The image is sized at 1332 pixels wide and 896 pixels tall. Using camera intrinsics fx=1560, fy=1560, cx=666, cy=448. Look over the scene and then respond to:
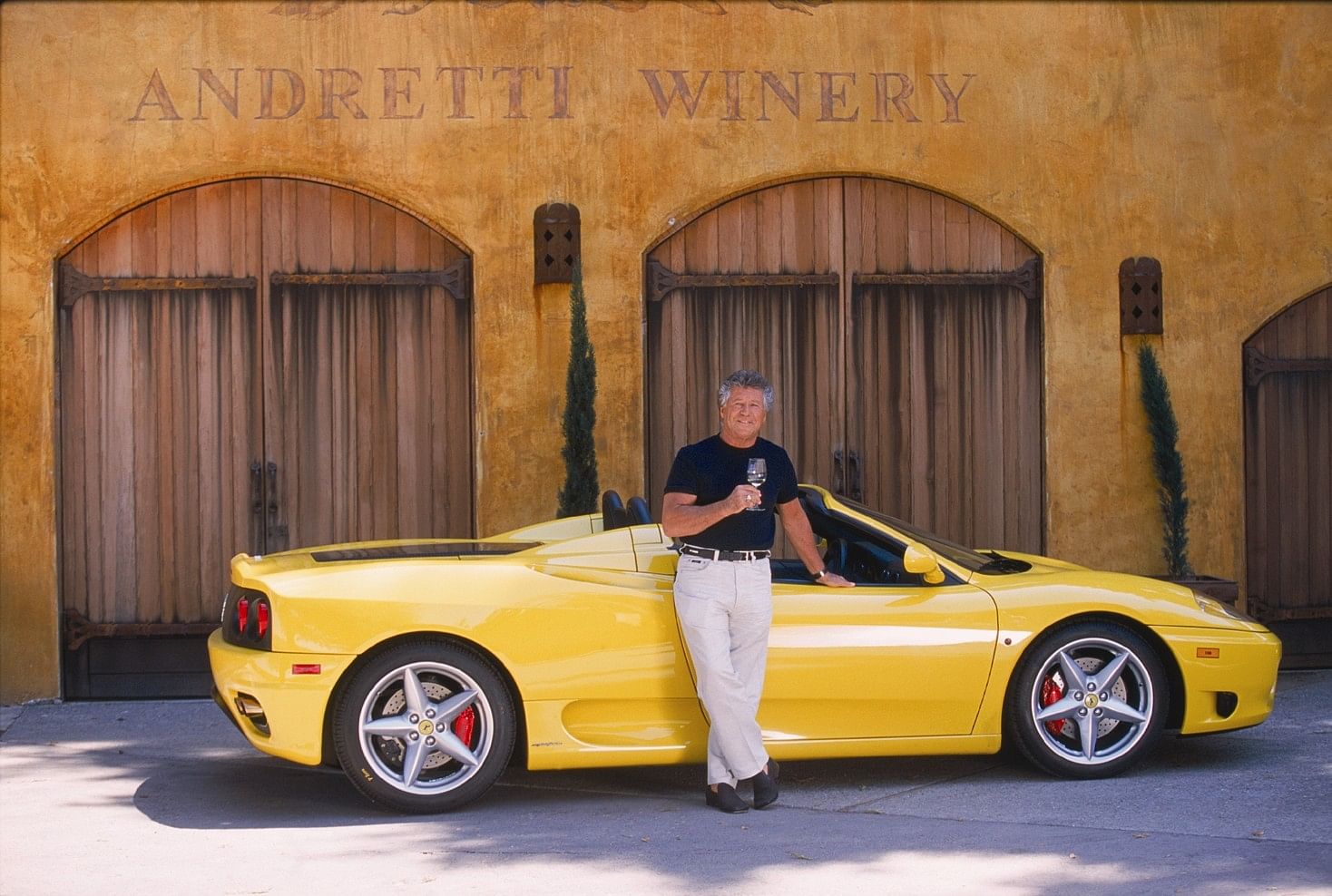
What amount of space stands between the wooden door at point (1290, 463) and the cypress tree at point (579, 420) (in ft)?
13.3

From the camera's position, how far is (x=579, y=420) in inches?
357

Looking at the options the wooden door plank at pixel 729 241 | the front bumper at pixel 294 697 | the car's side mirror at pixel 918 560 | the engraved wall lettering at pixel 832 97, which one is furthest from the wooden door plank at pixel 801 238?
the front bumper at pixel 294 697

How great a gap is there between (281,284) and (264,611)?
3.69 metres

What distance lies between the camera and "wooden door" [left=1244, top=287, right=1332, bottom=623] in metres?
9.67

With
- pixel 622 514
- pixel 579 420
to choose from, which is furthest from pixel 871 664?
pixel 579 420

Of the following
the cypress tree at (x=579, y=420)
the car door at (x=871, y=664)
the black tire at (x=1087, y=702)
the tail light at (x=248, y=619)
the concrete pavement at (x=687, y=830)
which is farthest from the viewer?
the cypress tree at (x=579, y=420)

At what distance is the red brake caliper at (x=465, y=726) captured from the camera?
5973 mm

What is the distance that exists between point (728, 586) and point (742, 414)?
2.15 ft

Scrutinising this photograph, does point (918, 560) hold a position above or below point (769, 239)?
below

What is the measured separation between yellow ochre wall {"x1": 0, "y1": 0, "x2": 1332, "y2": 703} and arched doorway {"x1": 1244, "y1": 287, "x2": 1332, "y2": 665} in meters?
0.16

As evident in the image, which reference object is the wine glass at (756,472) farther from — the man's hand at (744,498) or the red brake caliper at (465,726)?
the red brake caliper at (465,726)

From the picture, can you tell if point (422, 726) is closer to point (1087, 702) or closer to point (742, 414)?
point (742, 414)

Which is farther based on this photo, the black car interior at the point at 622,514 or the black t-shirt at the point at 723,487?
the black car interior at the point at 622,514

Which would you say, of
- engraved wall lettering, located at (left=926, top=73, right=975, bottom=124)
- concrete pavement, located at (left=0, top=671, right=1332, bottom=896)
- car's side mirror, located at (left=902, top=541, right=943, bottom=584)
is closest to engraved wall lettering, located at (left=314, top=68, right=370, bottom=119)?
engraved wall lettering, located at (left=926, top=73, right=975, bottom=124)
